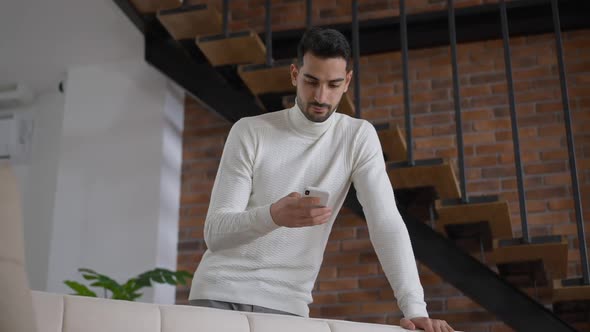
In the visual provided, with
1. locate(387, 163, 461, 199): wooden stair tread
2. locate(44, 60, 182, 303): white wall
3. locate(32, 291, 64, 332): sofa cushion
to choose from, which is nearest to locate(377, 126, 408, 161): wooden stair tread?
locate(387, 163, 461, 199): wooden stair tread

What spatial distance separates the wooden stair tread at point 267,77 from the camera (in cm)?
365

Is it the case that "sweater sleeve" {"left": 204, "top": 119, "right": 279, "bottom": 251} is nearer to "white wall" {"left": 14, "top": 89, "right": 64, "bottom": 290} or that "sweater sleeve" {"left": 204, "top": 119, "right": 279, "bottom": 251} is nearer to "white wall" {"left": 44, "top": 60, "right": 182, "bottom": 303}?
"white wall" {"left": 44, "top": 60, "right": 182, "bottom": 303}

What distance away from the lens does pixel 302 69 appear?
218 centimetres

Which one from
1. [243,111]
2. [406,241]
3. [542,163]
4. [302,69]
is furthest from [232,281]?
[542,163]

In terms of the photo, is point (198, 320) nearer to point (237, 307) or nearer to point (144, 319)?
point (144, 319)

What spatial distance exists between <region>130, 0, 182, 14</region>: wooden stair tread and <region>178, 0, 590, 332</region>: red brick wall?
126 centimetres

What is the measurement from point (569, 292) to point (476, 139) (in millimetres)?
1174

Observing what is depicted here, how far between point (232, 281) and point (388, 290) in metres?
2.40

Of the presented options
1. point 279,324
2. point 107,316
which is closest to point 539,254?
point 279,324

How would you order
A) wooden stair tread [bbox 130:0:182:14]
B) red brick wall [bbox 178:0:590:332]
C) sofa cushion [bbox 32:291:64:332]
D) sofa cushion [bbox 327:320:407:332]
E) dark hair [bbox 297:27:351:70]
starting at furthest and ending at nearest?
1. red brick wall [bbox 178:0:590:332]
2. wooden stair tread [bbox 130:0:182:14]
3. dark hair [bbox 297:27:351:70]
4. sofa cushion [bbox 327:320:407:332]
5. sofa cushion [bbox 32:291:64:332]

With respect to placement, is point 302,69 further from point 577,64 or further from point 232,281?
point 577,64

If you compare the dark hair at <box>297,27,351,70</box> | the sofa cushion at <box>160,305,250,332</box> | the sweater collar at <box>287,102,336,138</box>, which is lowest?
the sofa cushion at <box>160,305,250,332</box>

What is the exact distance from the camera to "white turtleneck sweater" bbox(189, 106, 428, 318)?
1984 mm

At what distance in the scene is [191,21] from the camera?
385cm
